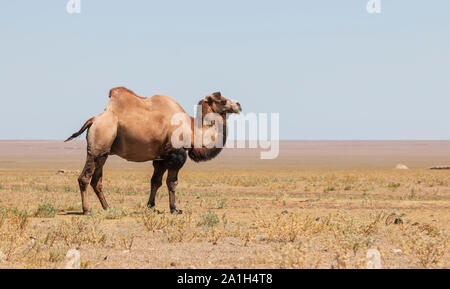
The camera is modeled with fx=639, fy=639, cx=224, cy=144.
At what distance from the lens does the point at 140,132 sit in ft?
45.4

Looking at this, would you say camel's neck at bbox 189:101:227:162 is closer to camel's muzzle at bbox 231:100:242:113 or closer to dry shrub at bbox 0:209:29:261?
camel's muzzle at bbox 231:100:242:113

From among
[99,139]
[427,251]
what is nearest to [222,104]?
[99,139]

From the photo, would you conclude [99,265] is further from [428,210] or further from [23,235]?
[428,210]

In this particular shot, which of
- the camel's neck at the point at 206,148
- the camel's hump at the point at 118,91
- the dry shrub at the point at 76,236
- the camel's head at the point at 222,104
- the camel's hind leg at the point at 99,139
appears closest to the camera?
the dry shrub at the point at 76,236

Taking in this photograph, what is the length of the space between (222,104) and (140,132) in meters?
2.03

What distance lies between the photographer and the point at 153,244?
991cm

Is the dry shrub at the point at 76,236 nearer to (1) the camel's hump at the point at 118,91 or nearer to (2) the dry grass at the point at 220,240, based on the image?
(2) the dry grass at the point at 220,240

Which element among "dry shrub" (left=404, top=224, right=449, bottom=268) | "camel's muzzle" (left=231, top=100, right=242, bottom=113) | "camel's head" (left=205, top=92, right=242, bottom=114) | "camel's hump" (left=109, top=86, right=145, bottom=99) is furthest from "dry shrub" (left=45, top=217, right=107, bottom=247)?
"camel's muzzle" (left=231, top=100, right=242, bottom=113)

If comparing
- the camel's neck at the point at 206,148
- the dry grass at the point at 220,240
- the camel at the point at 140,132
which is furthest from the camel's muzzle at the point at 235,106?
the dry grass at the point at 220,240

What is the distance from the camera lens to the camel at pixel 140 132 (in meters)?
13.6

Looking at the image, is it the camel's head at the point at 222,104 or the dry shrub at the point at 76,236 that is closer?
the dry shrub at the point at 76,236

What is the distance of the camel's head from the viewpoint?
47.8ft
